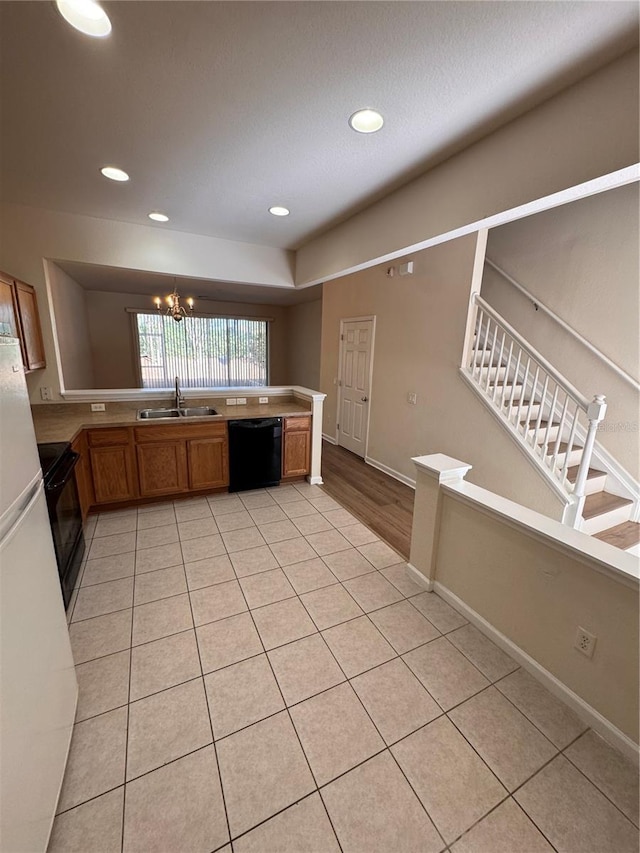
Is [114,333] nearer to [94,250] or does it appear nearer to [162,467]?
[94,250]

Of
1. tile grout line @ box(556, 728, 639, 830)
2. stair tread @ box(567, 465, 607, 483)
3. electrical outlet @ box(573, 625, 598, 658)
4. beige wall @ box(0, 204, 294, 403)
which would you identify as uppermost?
beige wall @ box(0, 204, 294, 403)

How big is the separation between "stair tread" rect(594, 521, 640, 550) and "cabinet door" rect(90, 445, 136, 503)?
13.5 feet

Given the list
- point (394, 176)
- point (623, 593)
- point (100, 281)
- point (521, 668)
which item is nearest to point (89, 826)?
point (521, 668)

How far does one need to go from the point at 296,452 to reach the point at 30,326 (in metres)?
2.70

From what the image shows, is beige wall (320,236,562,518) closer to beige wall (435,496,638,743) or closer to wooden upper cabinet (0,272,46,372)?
beige wall (435,496,638,743)

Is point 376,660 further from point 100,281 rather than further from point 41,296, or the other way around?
point 100,281

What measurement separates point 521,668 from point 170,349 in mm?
7095

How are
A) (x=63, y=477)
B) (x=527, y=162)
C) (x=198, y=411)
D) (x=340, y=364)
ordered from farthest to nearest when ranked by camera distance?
(x=340, y=364) → (x=198, y=411) → (x=63, y=477) → (x=527, y=162)

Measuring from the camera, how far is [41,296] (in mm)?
3182

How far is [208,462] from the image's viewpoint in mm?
3514

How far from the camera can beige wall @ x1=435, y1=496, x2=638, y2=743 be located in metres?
1.37

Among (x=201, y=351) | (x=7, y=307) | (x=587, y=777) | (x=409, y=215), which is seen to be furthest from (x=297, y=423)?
(x=201, y=351)

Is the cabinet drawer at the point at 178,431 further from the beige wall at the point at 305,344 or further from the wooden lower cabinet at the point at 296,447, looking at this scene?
the beige wall at the point at 305,344

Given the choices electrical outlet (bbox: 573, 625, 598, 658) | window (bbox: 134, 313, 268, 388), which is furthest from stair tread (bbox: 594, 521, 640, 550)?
window (bbox: 134, 313, 268, 388)
